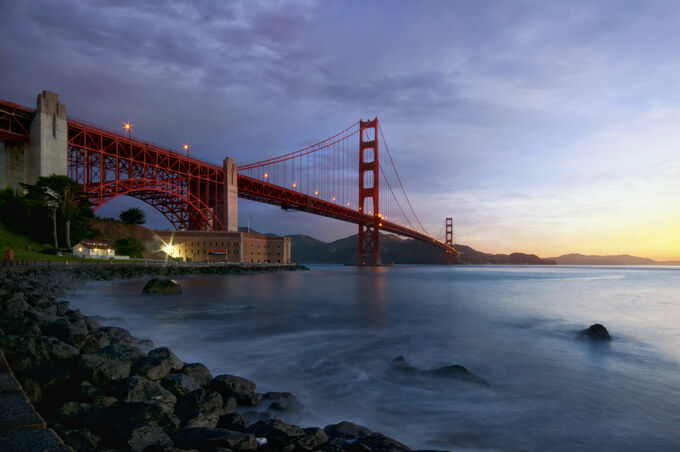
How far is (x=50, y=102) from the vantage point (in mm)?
32875

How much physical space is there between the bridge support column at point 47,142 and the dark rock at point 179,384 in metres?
36.4

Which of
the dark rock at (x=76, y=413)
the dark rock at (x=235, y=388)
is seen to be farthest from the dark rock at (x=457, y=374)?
the dark rock at (x=76, y=413)

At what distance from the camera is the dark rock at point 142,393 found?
3.39 metres

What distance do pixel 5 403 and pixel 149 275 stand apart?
30.6 meters

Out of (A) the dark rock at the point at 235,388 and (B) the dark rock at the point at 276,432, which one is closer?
(B) the dark rock at the point at 276,432

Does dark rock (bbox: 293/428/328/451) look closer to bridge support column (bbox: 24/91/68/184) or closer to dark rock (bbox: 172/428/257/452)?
dark rock (bbox: 172/428/257/452)

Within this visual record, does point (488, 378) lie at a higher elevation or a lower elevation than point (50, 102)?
lower

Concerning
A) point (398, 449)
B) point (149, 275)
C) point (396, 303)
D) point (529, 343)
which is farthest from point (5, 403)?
point (149, 275)

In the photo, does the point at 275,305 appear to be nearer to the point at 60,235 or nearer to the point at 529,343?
the point at 529,343

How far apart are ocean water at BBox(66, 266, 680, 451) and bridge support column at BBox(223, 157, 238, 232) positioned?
42.3 meters

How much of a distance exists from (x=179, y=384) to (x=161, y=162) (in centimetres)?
4967

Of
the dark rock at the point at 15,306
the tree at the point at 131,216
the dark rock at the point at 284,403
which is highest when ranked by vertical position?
the tree at the point at 131,216

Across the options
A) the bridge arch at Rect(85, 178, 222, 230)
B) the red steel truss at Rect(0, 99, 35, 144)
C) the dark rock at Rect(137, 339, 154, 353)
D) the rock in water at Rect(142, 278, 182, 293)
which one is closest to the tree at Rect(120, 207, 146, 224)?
the bridge arch at Rect(85, 178, 222, 230)

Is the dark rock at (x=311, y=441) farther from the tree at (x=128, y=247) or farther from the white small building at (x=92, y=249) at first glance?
the tree at (x=128, y=247)
